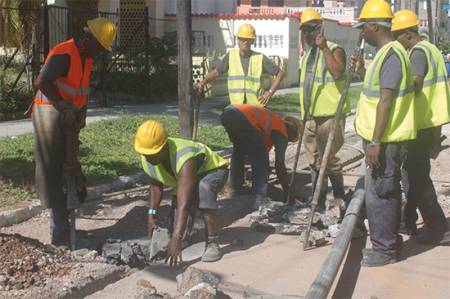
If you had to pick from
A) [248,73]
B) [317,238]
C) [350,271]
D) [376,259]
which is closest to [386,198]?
[376,259]

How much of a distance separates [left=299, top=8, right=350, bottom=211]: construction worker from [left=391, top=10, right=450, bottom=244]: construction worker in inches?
30.4

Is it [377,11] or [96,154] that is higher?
[377,11]

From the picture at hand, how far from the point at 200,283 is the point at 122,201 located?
307 centimetres

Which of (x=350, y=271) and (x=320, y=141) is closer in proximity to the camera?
(x=350, y=271)

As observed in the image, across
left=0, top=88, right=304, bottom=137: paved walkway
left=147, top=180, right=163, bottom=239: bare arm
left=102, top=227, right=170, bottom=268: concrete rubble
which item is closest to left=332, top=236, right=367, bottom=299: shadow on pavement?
left=102, top=227, right=170, bottom=268: concrete rubble

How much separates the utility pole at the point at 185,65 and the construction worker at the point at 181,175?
1.82 meters

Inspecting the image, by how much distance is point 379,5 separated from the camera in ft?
17.9

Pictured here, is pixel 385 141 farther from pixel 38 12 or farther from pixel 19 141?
pixel 38 12

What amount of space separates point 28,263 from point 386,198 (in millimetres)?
2622

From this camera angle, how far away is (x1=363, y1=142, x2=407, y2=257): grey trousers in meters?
5.33

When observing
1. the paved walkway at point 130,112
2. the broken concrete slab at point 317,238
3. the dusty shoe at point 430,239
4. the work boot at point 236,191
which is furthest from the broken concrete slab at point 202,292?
the paved walkway at point 130,112

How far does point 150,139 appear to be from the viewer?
507cm

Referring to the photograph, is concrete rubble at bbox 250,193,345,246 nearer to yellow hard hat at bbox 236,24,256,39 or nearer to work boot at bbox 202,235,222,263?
work boot at bbox 202,235,222,263

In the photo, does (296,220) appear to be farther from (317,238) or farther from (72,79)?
(72,79)
